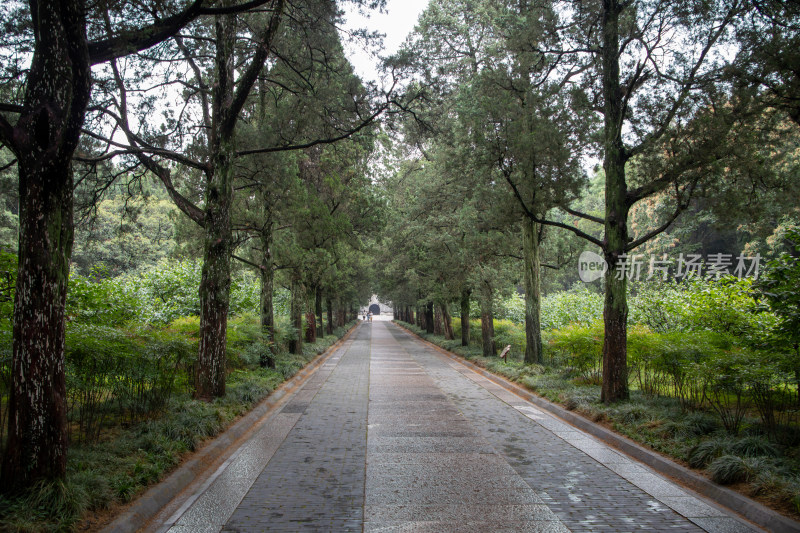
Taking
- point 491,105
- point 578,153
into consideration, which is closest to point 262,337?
point 491,105

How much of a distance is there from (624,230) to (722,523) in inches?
234

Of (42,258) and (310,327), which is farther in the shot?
(310,327)

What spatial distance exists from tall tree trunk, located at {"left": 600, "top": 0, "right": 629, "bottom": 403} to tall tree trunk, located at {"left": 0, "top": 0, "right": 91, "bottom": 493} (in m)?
8.49

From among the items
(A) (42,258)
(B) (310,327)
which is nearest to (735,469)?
(A) (42,258)

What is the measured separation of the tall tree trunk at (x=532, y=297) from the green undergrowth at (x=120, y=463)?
8.77m

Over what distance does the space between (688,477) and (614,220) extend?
5.02m

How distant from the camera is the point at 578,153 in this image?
11008 mm

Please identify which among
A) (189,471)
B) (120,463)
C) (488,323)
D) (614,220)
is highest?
(614,220)

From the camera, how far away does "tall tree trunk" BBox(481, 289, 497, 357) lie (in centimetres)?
1883

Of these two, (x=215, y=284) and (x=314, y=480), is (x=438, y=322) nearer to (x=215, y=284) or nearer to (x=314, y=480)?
(x=215, y=284)

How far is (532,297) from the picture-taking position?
51.0 feet

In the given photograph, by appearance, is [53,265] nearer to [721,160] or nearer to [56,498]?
[56,498]

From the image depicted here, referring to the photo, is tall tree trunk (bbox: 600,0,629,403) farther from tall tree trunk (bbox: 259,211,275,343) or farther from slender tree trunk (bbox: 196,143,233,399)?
tall tree trunk (bbox: 259,211,275,343)

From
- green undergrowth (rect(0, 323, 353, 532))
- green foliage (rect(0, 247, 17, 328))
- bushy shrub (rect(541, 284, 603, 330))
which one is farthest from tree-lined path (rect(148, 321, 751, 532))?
bushy shrub (rect(541, 284, 603, 330))
